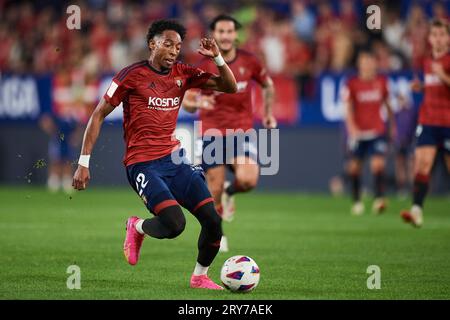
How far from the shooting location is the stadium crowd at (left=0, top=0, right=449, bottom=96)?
2236 cm

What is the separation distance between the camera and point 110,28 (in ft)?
86.7

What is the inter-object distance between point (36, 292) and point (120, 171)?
54.0 ft

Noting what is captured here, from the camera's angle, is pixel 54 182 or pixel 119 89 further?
pixel 54 182

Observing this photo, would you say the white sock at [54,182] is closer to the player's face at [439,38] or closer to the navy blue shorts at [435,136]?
the navy blue shorts at [435,136]

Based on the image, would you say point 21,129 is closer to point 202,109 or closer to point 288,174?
point 288,174

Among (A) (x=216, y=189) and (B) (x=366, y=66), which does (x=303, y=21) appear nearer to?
(B) (x=366, y=66)

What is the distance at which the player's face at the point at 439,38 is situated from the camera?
46.6 ft

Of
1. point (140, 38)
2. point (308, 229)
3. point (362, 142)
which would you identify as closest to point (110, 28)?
point (140, 38)

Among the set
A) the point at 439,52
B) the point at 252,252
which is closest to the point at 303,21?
the point at 439,52

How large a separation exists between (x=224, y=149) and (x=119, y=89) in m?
3.49

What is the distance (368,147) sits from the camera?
19.2 m

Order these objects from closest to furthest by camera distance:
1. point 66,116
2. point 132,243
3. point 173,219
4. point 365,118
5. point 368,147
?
point 173,219 → point 132,243 → point 365,118 → point 368,147 → point 66,116
